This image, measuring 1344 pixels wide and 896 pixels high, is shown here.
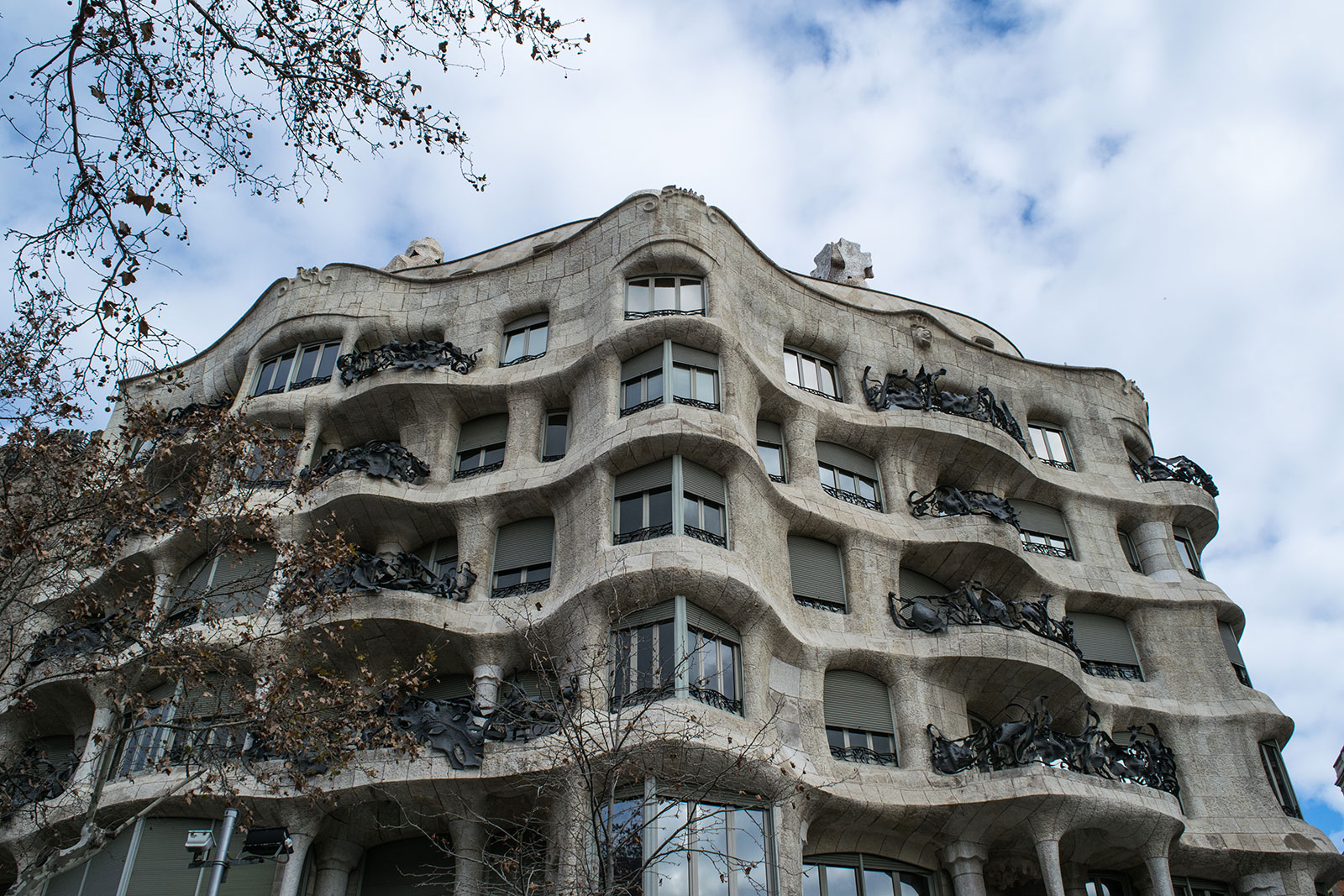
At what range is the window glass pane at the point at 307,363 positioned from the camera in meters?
24.1

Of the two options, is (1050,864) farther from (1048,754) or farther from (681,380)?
(681,380)

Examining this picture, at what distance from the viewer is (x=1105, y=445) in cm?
2625

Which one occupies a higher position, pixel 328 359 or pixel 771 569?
pixel 328 359

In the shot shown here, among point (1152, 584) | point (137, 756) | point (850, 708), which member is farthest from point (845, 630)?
point (137, 756)

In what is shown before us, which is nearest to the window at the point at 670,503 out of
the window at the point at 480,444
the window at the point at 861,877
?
the window at the point at 480,444

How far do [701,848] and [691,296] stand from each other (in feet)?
37.1

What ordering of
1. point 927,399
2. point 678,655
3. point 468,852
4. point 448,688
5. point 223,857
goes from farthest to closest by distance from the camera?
1. point 927,399
2. point 448,688
3. point 678,655
4. point 468,852
5. point 223,857

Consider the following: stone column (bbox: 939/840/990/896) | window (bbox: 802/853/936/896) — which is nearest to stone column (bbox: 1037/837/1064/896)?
stone column (bbox: 939/840/990/896)

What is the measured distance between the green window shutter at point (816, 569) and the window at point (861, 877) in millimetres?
4693

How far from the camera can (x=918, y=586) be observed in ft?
71.9

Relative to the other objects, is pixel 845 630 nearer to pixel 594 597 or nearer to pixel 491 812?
pixel 594 597

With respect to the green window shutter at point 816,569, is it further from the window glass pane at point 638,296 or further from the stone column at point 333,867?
the stone column at point 333,867

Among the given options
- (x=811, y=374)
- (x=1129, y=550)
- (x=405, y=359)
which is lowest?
(x=1129, y=550)

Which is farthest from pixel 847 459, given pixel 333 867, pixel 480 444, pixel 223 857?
pixel 223 857
